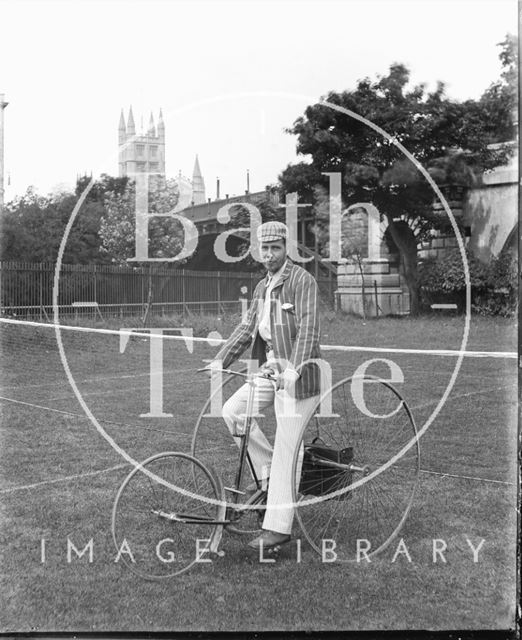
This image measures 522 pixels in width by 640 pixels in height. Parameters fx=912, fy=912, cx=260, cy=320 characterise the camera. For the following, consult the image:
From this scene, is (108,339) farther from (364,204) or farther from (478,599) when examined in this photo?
(478,599)

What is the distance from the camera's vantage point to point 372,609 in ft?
11.2

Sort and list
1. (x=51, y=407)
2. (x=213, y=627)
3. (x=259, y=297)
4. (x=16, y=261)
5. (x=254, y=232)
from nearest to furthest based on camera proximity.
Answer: (x=213, y=627), (x=16, y=261), (x=259, y=297), (x=254, y=232), (x=51, y=407)

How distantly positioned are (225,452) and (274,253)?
7.44ft

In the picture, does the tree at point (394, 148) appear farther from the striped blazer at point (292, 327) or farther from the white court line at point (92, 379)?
the white court line at point (92, 379)

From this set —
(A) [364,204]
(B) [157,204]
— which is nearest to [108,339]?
(B) [157,204]

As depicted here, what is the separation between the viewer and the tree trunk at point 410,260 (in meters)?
4.22

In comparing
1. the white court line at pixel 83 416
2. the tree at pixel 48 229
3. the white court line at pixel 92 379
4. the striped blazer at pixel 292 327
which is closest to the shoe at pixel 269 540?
the striped blazer at pixel 292 327

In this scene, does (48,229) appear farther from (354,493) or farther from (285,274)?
(354,493)

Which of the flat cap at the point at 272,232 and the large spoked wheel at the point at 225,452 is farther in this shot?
the large spoked wheel at the point at 225,452

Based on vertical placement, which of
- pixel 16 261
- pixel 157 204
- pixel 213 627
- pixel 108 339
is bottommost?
pixel 213 627

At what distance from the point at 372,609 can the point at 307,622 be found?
257 millimetres

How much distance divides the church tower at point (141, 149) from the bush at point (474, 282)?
1.31 m

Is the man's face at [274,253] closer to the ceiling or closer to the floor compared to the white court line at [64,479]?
closer to the ceiling

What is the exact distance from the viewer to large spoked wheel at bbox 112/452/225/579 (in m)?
3.69
